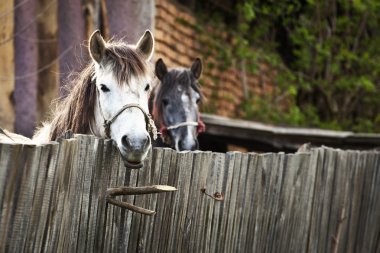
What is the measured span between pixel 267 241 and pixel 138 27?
4.37m

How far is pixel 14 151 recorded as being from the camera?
10.9 ft

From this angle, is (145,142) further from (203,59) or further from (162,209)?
(203,59)

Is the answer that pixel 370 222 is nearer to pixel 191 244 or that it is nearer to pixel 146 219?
pixel 191 244

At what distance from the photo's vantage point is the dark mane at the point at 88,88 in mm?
4641

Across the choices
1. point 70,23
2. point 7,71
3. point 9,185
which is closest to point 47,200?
point 9,185

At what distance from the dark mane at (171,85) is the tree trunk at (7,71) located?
5.40ft

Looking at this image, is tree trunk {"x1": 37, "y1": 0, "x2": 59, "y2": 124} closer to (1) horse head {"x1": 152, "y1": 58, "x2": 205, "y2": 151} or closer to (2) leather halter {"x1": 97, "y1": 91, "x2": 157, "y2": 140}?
(1) horse head {"x1": 152, "y1": 58, "x2": 205, "y2": 151}

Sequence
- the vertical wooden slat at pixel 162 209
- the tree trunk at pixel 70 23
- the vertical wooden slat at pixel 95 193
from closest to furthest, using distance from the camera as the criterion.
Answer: the vertical wooden slat at pixel 95 193 → the vertical wooden slat at pixel 162 209 → the tree trunk at pixel 70 23

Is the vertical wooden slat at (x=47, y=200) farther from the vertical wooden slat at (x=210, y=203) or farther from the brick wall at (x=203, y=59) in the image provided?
the brick wall at (x=203, y=59)

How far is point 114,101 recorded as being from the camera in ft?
14.9

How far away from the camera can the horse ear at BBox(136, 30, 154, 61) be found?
5008 mm

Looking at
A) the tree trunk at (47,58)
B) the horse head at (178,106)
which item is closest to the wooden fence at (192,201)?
the horse head at (178,106)

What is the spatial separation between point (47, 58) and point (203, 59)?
3.10m

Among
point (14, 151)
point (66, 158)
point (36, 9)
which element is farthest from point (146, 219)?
point (36, 9)
